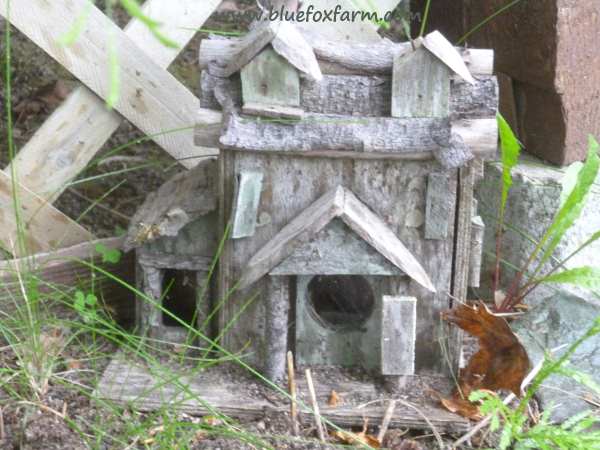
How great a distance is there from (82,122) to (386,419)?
1.20m

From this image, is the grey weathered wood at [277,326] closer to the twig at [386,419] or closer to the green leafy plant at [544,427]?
the twig at [386,419]

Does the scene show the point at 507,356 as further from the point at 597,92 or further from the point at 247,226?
the point at 597,92

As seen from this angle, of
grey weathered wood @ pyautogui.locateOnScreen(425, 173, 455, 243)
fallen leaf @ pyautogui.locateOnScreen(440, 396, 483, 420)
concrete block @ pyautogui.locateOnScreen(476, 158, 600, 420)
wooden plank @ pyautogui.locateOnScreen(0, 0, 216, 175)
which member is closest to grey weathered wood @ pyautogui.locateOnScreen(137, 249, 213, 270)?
wooden plank @ pyautogui.locateOnScreen(0, 0, 216, 175)

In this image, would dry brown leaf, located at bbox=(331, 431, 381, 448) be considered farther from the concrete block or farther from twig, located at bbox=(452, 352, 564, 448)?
the concrete block

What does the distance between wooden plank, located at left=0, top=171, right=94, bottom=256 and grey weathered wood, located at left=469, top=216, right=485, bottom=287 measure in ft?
3.78

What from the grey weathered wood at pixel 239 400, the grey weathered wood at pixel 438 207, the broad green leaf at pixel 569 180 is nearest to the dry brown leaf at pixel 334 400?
the grey weathered wood at pixel 239 400

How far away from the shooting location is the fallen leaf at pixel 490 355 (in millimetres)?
1820

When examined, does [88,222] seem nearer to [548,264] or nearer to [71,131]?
[71,131]

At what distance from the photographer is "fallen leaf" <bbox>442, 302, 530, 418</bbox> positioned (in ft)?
5.97

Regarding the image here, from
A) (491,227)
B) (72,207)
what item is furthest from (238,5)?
(491,227)

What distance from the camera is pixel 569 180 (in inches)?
82.1

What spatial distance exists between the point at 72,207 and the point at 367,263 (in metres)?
1.44

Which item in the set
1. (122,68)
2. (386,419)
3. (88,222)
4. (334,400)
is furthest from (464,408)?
(88,222)

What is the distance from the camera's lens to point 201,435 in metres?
1.76
